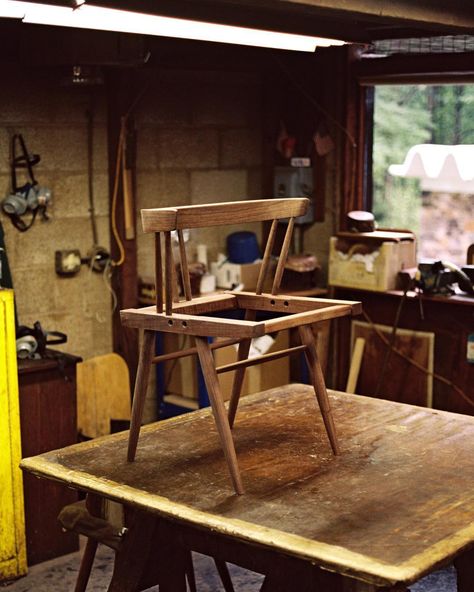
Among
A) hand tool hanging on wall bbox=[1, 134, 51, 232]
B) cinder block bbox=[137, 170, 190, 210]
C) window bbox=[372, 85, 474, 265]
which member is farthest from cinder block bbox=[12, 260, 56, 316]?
window bbox=[372, 85, 474, 265]

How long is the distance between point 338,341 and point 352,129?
1.24 m

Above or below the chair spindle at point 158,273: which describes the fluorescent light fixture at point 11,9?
above

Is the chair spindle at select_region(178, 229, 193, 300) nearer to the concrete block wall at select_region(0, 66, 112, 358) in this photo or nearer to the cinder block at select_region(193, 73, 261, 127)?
the concrete block wall at select_region(0, 66, 112, 358)

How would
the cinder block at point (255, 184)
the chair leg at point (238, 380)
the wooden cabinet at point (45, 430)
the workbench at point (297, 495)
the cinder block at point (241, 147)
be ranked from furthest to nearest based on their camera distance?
1. the cinder block at point (255, 184)
2. the cinder block at point (241, 147)
3. the wooden cabinet at point (45, 430)
4. the chair leg at point (238, 380)
5. the workbench at point (297, 495)

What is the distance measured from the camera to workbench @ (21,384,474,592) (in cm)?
252

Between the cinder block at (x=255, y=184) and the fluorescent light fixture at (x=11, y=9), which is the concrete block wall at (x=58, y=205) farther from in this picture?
the fluorescent light fixture at (x=11, y=9)

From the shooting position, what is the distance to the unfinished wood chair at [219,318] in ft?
9.14

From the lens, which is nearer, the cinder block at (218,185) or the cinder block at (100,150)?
the cinder block at (100,150)

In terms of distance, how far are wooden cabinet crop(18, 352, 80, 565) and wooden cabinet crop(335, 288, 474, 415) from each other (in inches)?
73.4

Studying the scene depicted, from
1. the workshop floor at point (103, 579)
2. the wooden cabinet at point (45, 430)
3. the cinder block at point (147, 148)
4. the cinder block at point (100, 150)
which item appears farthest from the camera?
the cinder block at point (147, 148)

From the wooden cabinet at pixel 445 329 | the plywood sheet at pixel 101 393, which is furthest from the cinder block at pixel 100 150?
the wooden cabinet at pixel 445 329

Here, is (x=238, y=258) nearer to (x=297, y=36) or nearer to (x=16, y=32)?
(x=16, y=32)

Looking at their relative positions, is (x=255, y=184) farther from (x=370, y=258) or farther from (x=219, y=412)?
(x=219, y=412)

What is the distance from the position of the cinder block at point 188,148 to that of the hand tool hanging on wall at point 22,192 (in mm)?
898
